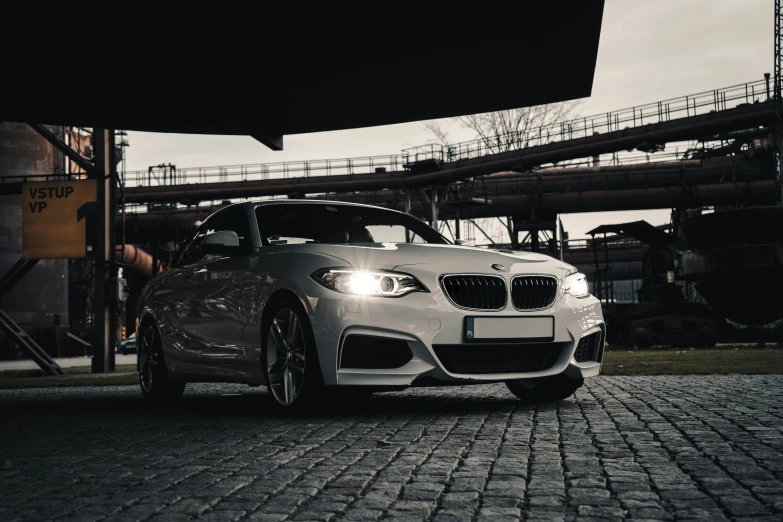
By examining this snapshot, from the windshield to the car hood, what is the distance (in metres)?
0.84

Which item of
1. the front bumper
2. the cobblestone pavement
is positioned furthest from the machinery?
the front bumper

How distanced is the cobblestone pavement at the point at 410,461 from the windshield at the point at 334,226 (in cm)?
136

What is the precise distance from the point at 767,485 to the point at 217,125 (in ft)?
29.1

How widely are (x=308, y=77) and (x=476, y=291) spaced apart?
14.1ft

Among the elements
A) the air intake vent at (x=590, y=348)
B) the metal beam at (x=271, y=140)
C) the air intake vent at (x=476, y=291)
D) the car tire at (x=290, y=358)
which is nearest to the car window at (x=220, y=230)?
the car tire at (x=290, y=358)

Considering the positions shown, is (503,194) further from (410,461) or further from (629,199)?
(410,461)

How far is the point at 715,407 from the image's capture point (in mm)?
6617

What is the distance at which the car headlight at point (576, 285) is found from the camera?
269 inches

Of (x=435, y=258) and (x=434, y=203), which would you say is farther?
(x=434, y=203)

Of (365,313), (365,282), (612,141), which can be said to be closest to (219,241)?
(365,282)

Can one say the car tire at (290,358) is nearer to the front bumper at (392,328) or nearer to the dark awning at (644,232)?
the front bumper at (392,328)

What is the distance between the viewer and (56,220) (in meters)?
16.7

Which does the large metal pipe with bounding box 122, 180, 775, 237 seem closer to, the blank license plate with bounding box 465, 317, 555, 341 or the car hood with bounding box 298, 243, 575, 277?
the car hood with bounding box 298, 243, 575, 277

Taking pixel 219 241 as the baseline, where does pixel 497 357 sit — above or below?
below
